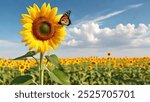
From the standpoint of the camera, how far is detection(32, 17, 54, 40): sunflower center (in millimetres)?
3418

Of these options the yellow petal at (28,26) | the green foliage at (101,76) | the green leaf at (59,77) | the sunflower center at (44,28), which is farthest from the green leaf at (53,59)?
the green foliage at (101,76)

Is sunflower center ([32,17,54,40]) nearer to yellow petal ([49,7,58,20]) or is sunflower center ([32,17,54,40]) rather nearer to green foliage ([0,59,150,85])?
yellow petal ([49,7,58,20])

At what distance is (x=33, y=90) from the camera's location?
4.14 meters

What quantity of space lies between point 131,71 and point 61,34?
6.54 meters

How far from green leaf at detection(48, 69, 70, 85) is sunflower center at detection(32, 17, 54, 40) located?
0.32m

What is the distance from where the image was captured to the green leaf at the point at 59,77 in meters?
3.31

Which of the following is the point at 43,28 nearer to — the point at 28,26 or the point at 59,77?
the point at 28,26

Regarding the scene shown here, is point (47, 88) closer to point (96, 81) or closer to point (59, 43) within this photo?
point (59, 43)

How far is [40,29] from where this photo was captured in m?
3.41

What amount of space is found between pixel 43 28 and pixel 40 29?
0.10 feet

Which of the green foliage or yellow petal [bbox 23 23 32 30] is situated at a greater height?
yellow petal [bbox 23 23 32 30]

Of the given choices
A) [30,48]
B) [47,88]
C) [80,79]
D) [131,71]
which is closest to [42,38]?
[30,48]

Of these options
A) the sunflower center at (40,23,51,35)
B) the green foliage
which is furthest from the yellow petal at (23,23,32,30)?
the green foliage

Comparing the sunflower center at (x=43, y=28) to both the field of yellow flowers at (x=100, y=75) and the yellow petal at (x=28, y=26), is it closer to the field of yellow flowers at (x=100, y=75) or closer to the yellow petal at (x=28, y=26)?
the yellow petal at (x=28, y=26)
